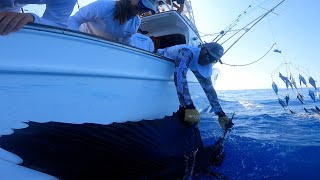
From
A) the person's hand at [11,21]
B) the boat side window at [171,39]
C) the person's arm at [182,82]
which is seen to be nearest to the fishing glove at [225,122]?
the person's arm at [182,82]

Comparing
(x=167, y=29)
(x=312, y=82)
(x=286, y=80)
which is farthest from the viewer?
(x=286, y=80)

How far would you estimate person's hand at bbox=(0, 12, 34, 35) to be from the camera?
1457 mm

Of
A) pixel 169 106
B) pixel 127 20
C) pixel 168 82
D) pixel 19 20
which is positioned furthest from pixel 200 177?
pixel 19 20

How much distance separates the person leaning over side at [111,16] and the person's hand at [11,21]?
1333mm

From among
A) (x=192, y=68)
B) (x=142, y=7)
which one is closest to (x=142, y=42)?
(x=192, y=68)

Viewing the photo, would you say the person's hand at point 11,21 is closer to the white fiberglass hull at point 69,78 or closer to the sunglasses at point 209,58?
the white fiberglass hull at point 69,78

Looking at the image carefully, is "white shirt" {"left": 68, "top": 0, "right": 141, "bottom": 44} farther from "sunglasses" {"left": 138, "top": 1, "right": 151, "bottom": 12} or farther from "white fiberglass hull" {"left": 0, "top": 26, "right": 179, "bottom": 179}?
"white fiberglass hull" {"left": 0, "top": 26, "right": 179, "bottom": 179}

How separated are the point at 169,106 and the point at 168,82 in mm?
317

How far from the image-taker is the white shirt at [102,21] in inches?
115

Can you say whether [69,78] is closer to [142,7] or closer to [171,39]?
[142,7]

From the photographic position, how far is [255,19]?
6.11 meters

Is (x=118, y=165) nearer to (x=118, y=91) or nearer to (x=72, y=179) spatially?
(x=72, y=179)

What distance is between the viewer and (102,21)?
3.04 m

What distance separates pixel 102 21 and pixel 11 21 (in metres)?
1.60
